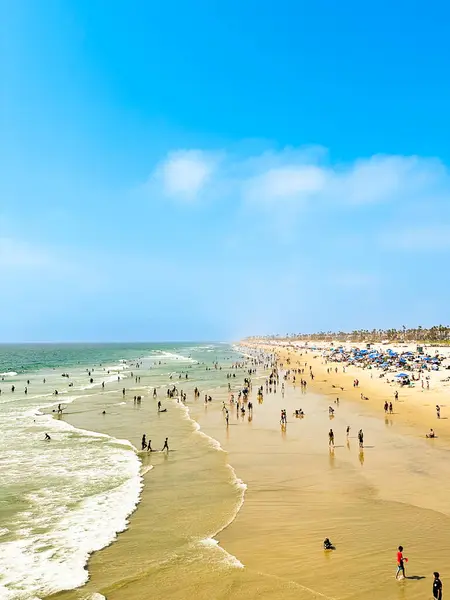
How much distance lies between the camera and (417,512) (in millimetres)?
16984

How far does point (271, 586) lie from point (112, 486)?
38.9ft

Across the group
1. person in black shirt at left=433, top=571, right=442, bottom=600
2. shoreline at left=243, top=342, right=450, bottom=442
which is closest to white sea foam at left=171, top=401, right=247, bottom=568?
person in black shirt at left=433, top=571, right=442, bottom=600

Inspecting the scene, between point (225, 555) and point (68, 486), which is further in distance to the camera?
point (68, 486)

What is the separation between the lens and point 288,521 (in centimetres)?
1655

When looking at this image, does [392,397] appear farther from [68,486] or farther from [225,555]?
[225,555]

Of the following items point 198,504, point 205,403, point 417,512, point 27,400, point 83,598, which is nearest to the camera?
point 83,598

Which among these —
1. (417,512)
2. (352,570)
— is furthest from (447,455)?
(352,570)

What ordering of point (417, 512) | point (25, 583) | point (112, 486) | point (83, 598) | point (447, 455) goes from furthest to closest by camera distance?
point (447, 455)
point (112, 486)
point (417, 512)
point (25, 583)
point (83, 598)

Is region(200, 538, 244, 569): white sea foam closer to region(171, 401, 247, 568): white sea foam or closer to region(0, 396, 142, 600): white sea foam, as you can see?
region(171, 401, 247, 568): white sea foam

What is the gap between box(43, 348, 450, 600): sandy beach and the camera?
12430 millimetres

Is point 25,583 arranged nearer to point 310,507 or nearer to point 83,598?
point 83,598

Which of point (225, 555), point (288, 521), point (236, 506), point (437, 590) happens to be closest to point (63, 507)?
point (236, 506)

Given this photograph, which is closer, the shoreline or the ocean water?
the ocean water

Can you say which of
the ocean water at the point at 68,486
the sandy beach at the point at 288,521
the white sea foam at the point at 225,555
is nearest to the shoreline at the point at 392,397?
the sandy beach at the point at 288,521
